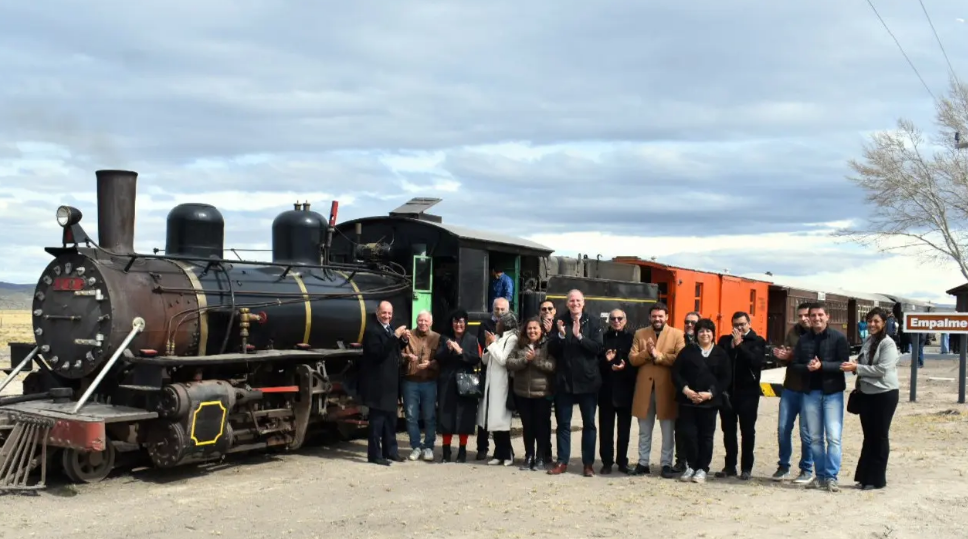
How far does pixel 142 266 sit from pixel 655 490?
16.7 feet

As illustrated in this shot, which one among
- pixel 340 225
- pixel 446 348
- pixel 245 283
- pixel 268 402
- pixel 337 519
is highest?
A: pixel 340 225

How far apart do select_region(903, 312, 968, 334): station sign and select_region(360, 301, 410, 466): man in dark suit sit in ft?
29.6

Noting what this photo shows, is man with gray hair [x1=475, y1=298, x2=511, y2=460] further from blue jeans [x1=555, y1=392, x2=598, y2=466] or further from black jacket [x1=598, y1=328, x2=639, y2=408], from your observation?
black jacket [x1=598, y1=328, x2=639, y2=408]

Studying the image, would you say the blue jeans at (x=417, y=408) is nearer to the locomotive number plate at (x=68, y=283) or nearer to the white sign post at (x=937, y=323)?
the locomotive number plate at (x=68, y=283)

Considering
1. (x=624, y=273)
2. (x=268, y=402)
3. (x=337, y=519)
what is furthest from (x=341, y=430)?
(x=624, y=273)

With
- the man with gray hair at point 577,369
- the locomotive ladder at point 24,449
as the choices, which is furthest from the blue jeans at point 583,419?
the locomotive ladder at point 24,449

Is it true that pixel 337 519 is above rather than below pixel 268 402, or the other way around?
below

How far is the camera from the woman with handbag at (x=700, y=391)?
8086 mm

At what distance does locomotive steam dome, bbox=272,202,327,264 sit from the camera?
10422 millimetres

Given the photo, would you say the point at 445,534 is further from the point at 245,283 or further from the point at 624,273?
the point at 624,273

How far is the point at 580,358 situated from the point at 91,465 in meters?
4.48

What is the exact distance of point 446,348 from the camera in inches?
366

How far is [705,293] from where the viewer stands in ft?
67.9

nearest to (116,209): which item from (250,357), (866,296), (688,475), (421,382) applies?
(250,357)
